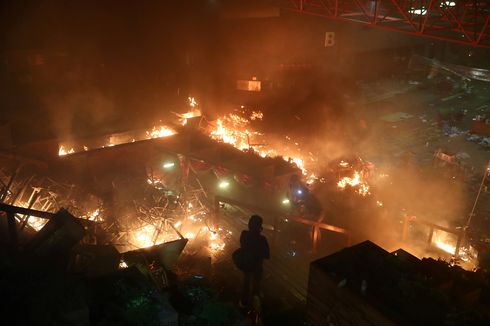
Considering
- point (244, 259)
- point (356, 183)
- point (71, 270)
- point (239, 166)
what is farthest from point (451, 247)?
point (71, 270)

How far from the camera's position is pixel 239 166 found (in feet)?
35.4

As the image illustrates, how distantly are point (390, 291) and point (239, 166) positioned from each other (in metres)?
6.98

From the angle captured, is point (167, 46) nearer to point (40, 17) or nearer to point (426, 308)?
point (40, 17)

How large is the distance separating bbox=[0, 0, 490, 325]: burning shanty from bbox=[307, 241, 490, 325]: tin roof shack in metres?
0.02

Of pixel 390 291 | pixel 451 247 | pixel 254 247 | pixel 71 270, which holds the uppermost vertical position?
pixel 390 291

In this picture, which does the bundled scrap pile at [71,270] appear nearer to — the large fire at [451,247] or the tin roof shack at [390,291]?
the tin roof shack at [390,291]

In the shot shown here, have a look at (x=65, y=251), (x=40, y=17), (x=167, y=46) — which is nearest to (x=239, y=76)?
(x=167, y=46)

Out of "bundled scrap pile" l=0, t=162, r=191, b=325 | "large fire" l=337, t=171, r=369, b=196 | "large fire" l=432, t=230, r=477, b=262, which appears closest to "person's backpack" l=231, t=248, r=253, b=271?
"bundled scrap pile" l=0, t=162, r=191, b=325

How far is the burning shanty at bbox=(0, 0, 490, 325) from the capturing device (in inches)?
175

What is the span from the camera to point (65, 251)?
5.41 metres

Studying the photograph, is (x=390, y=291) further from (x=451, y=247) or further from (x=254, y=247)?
(x=451, y=247)

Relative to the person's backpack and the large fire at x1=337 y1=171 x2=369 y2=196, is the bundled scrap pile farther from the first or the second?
the large fire at x1=337 y1=171 x2=369 y2=196

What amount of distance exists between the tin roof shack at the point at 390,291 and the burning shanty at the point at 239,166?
0.02 meters

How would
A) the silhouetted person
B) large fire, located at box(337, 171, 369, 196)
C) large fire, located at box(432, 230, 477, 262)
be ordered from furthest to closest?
1. large fire, located at box(337, 171, 369, 196)
2. large fire, located at box(432, 230, 477, 262)
3. the silhouetted person
